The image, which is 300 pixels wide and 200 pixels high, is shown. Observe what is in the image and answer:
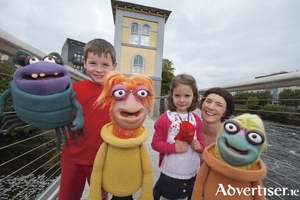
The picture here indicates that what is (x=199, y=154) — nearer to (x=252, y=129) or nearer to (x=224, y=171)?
(x=224, y=171)

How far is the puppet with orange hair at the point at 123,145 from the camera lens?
86 centimetres

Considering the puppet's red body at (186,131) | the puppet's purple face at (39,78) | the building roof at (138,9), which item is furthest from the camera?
the building roof at (138,9)

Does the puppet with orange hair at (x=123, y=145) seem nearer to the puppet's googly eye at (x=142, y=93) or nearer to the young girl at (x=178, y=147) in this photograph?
the puppet's googly eye at (x=142, y=93)

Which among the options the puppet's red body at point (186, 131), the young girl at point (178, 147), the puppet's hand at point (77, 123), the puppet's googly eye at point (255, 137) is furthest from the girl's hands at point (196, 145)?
the puppet's hand at point (77, 123)

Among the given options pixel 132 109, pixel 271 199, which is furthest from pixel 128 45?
pixel 132 109

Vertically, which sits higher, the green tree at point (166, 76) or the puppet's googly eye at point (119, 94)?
the green tree at point (166, 76)

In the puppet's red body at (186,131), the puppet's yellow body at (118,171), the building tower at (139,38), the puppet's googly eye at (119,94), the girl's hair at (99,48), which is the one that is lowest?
the puppet's yellow body at (118,171)

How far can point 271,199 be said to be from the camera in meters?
3.97

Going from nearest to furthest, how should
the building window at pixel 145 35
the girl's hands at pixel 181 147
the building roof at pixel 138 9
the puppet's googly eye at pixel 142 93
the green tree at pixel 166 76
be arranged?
the puppet's googly eye at pixel 142 93, the girl's hands at pixel 181 147, the building roof at pixel 138 9, the building window at pixel 145 35, the green tree at pixel 166 76

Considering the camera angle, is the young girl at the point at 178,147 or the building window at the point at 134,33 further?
the building window at the point at 134,33

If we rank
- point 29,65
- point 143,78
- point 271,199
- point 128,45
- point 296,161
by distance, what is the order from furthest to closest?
1. point 128,45
2. point 296,161
3. point 271,199
4. point 143,78
5. point 29,65

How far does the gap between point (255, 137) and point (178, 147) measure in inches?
17.7

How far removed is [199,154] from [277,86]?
83 cm

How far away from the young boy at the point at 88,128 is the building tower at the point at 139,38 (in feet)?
26.6
